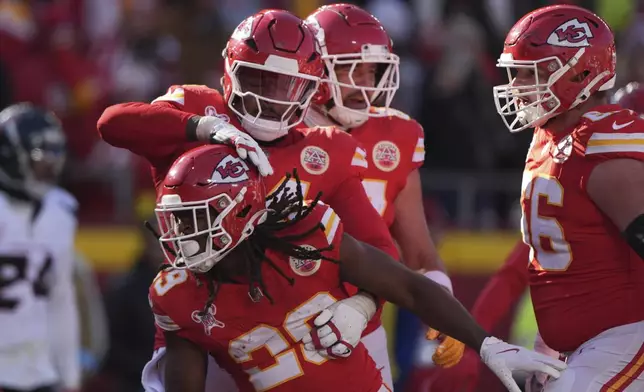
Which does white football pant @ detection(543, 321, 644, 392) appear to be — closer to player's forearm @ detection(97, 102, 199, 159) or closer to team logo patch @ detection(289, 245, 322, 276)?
team logo patch @ detection(289, 245, 322, 276)

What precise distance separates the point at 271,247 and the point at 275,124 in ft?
1.68

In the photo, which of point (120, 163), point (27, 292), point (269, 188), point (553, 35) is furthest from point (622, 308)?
point (120, 163)

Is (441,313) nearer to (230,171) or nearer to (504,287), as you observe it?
(230,171)

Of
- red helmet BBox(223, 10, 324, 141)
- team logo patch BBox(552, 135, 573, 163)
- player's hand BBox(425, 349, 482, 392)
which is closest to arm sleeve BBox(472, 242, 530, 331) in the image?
player's hand BBox(425, 349, 482, 392)

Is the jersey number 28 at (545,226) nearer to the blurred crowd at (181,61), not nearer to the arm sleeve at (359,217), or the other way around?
the arm sleeve at (359,217)

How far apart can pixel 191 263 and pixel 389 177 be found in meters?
1.28

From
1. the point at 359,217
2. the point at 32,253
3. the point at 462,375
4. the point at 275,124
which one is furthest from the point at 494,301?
the point at 32,253

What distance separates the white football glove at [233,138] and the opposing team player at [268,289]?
0.03 m

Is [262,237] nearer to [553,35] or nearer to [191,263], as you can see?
[191,263]

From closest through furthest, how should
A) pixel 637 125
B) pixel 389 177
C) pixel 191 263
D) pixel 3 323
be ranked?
pixel 191 263
pixel 637 125
pixel 389 177
pixel 3 323

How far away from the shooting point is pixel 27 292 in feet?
19.8

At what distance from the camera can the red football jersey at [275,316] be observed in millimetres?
3506

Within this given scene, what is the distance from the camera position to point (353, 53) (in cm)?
441

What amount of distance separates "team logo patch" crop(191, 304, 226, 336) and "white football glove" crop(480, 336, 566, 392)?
2.35ft
